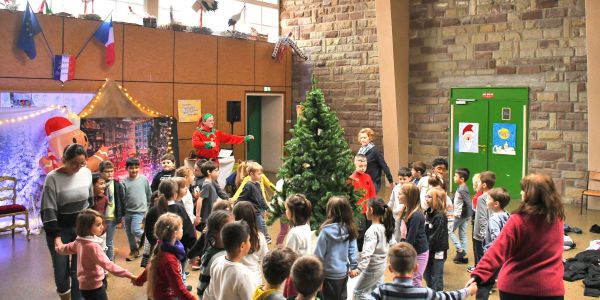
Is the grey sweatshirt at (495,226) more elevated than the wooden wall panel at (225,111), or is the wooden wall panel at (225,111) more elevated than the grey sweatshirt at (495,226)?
the wooden wall panel at (225,111)

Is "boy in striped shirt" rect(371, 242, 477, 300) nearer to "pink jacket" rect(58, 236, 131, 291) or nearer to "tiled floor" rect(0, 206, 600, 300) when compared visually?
"pink jacket" rect(58, 236, 131, 291)

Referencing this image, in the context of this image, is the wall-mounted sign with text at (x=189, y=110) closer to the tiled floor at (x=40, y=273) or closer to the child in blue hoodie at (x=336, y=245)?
the tiled floor at (x=40, y=273)

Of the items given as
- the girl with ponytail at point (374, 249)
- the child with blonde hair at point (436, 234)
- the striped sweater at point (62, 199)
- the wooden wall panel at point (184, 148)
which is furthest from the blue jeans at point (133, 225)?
the wooden wall panel at point (184, 148)

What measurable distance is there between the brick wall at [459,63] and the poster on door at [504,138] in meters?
0.36

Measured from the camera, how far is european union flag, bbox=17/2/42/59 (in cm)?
945

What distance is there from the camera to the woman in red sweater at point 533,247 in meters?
3.51

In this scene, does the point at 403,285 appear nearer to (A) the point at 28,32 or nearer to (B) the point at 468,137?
(A) the point at 28,32

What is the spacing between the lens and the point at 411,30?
13578 mm

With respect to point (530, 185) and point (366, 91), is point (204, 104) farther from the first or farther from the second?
point (530, 185)

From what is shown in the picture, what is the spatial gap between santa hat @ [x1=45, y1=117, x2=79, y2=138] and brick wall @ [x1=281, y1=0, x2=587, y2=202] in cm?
696

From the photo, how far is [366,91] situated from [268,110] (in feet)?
8.50

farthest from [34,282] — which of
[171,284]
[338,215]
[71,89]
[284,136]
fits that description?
[284,136]

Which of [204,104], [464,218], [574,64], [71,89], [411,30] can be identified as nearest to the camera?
[464,218]

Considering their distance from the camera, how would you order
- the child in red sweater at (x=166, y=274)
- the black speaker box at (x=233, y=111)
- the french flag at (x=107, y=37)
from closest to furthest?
the child in red sweater at (x=166, y=274) → the french flag at (x=107, y=37) → the black speaker box at (x=233, y=111)
